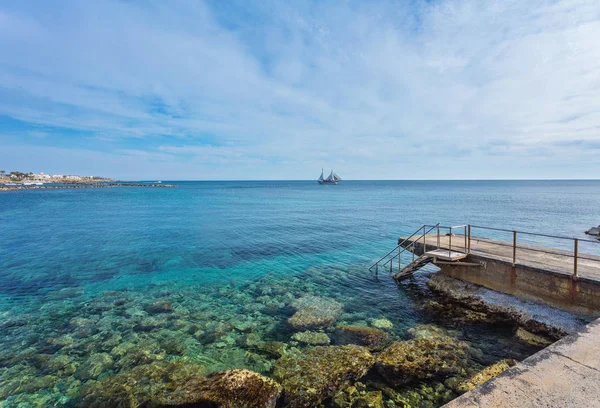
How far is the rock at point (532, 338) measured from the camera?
364 inches

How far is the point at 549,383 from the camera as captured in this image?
504 cm

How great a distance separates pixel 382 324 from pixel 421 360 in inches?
111

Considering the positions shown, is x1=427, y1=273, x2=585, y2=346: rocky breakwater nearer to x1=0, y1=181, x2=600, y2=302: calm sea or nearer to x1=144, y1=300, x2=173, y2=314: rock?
x1=0, y1=181, x2=600, y2=302: calm sea

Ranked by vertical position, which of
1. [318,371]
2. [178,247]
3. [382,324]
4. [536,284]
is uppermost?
[536,284]

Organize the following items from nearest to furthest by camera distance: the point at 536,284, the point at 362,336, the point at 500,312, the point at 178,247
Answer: the point at 362,336
the point at 536,284
the point at 500,312
the point at 178,247

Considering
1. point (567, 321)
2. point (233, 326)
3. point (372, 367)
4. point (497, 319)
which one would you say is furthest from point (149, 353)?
point (567, 321)

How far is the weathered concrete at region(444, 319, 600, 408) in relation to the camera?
180 inches

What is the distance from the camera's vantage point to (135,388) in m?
7.65

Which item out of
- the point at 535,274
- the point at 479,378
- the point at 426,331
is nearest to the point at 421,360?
the point at 479,378

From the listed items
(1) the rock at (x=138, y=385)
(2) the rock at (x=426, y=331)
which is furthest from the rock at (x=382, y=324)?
(1) the rock at (x=138, y=385)

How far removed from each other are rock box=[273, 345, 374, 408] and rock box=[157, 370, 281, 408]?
49cm

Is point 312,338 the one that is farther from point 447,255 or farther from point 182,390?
point 447,255

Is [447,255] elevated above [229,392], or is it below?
above

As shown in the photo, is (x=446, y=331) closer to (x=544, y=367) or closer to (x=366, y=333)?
(x=366, y=333)
